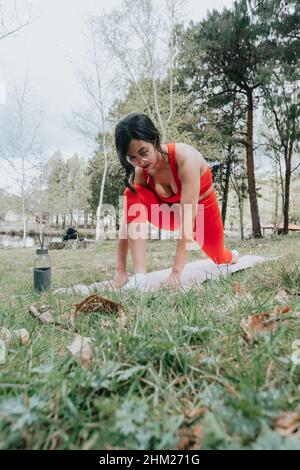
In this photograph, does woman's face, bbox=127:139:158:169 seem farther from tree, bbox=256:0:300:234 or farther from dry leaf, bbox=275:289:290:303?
tree, bbox=256:0:300:234

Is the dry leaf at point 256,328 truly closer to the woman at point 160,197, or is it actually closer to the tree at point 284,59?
the woman at point 160,197

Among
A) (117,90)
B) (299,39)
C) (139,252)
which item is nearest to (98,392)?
(139,252)

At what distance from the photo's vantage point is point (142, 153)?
7.43 ft

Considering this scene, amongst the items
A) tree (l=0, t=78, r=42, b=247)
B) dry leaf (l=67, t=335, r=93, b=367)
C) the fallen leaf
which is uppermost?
tree (l=0, t=78, r=42, b=247)

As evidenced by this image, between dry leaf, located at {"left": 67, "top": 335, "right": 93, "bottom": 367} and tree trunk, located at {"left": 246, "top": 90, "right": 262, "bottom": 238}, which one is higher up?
tree trunk, located at {"left": 246, "top": 90, "right": 262, "bottom": 238}

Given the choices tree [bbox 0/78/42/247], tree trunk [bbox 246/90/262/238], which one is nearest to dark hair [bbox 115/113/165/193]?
tree trunk [bbox 246/90/262/238]

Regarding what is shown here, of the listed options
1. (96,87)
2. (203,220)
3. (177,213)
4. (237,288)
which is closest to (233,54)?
(96,87)

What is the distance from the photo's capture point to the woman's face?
222 cm

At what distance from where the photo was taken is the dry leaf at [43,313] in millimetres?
1413

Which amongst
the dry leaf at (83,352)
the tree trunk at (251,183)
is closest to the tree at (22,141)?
the tree trunk at (251,183)

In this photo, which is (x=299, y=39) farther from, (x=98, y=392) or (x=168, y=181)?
(x=98, y=392)

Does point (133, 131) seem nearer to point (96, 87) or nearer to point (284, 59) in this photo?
point (284, 59)

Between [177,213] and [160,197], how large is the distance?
0.26 m

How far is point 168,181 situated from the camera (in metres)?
2.71
